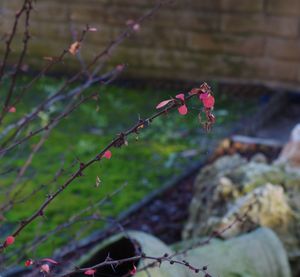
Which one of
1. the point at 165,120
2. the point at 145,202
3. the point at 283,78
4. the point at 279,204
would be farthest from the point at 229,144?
the point at 283,78

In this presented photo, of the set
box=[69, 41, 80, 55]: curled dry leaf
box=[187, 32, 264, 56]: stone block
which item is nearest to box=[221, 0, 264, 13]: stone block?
box=[187, 32, 264, 56]: stone block

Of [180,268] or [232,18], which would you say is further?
[232,18]

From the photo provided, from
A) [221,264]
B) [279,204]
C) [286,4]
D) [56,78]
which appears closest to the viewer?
[221,264]

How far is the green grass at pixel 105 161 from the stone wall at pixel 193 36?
44cm

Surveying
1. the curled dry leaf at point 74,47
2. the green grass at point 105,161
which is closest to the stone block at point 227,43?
the green grass at point 105,161

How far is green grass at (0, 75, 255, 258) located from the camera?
197 inches

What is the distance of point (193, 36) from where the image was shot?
27.6 ft

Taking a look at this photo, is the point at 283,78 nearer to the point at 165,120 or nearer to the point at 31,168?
the point at 165,120

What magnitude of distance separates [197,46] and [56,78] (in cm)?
196

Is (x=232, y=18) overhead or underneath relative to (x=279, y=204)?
overhead

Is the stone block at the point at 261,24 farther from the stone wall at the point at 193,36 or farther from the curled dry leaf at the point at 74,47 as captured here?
the curled dry leaf at the point at 74,47

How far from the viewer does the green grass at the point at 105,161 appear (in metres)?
5.00

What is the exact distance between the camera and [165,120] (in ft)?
24.2

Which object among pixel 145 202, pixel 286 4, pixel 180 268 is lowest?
pixel 145 202
